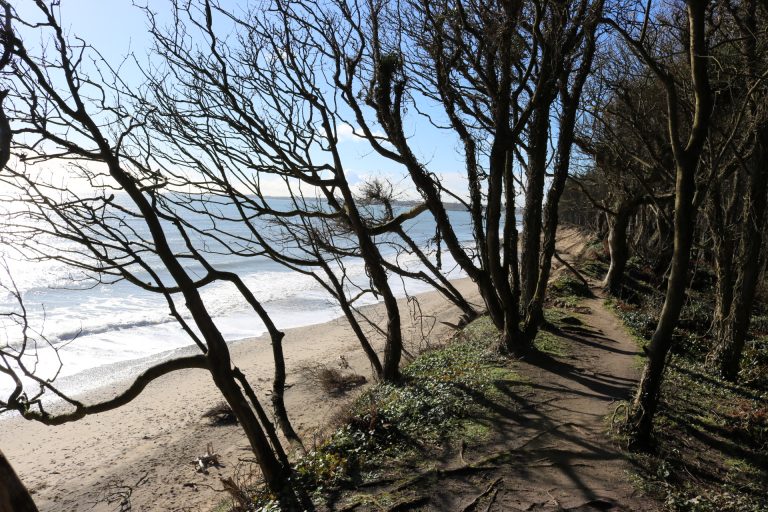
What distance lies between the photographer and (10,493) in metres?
3.55

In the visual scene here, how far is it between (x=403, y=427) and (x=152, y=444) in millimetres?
7285

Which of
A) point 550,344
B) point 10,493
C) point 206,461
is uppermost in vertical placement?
point 10,493

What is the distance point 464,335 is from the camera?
11484mm

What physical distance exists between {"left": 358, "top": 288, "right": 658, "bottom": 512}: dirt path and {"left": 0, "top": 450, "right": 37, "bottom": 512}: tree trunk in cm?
296

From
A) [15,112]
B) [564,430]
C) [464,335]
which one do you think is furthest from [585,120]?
[15,112]

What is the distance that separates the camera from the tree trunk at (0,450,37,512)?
351 cm

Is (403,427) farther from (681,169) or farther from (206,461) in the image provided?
(206,461)

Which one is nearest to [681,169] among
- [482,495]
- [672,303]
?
[672,303]

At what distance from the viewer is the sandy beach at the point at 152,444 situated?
9188 millimetres

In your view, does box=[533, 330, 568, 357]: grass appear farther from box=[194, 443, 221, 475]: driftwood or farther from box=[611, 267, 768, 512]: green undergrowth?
box=[194, 443, 221, 475]: driftwood

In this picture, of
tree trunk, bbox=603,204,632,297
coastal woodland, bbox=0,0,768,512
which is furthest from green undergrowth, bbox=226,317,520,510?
tree trunk, bbox=603,204,632,297

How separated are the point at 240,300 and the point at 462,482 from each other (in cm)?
2341

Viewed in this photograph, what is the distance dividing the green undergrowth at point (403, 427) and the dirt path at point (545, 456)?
0.28 metres

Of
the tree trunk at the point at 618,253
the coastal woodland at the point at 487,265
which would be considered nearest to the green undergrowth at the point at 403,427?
the coastal woodland at the point at 487,265
